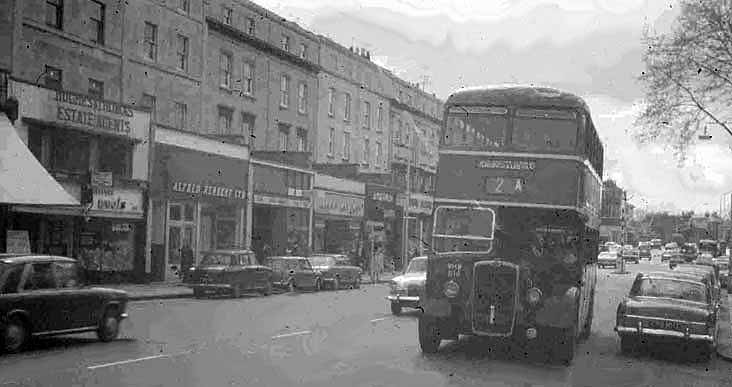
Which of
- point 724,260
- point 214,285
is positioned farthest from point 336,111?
point 724,260

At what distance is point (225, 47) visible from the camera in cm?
4150

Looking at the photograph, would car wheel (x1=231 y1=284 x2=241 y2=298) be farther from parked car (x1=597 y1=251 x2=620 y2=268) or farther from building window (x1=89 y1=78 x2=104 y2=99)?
parked car (x1=597 y1=251 x2=620 y2=268)

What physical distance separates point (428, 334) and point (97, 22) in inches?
905

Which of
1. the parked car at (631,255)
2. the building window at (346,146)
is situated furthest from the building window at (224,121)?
the parked car at (631,255)

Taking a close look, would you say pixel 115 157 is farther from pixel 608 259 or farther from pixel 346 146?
pixel 608 259

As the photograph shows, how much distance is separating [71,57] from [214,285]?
10440 mm

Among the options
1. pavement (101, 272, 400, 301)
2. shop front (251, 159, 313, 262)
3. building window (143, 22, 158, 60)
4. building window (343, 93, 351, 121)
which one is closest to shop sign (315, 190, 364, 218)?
shop front (251, 159, 313, 262)

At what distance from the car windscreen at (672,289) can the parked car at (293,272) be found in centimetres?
1682

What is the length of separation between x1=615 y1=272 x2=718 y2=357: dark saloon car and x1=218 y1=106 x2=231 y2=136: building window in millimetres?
27549

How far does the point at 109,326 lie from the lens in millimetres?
15047

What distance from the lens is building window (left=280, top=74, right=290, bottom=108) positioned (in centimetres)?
4703

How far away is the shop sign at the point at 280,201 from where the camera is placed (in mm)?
41406

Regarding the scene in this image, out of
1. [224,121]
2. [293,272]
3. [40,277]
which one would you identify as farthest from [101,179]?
[40,277]

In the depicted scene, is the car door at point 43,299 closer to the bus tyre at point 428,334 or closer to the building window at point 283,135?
the bus tyre at point 428,334
